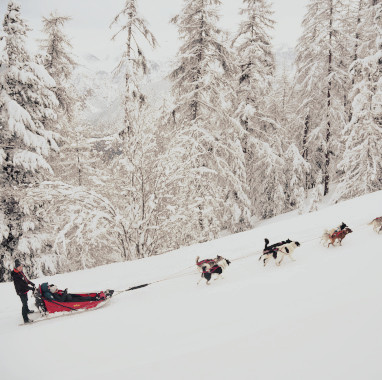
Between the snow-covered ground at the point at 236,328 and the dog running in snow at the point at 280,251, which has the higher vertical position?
the dog running in snow at the point at 280,251

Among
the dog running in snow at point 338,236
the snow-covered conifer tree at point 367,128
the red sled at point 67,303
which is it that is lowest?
the red sled at point 67,303

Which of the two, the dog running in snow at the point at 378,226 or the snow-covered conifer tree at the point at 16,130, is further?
the snow-covered conifer tree at the point at 16,130

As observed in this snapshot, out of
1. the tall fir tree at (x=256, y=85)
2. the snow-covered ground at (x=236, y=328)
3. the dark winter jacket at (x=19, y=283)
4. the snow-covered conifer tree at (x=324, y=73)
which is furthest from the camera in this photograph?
the snow-covered conifer tree at (x=324, y=73)

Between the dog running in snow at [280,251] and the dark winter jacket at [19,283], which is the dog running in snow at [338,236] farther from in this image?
the dark winter jacket at [19,283]

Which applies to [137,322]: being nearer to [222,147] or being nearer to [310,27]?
[222,147]

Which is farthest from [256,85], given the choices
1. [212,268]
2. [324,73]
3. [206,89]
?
[212,268]

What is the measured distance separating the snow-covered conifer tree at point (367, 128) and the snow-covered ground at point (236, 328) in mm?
10648

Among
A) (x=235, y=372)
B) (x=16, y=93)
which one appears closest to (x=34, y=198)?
(x=16, y=93)

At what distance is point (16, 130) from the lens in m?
12.0

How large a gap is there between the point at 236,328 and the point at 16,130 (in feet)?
41.0

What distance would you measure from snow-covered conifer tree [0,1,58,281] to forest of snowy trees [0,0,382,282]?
54 mm

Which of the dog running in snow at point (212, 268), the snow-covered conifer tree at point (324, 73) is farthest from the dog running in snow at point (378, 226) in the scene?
the snow-covered conifer tree at point (324, 73)

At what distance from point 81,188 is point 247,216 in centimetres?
1194

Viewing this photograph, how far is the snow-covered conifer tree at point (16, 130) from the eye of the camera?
12.0 m
